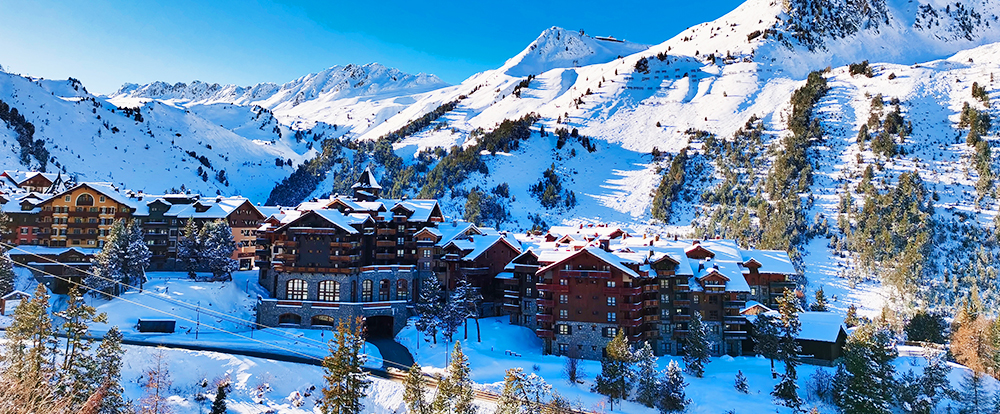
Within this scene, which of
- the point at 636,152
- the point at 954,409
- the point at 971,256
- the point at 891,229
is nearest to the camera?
the point at 954,409

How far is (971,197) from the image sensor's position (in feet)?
344

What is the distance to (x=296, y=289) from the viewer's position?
67375 mm

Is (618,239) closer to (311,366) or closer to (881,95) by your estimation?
(311,366)

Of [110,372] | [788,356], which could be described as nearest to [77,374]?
[110,372]

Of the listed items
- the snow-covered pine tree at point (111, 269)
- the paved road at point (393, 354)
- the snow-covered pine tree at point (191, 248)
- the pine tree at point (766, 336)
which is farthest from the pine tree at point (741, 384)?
the snow-covered pine tree at point (191, 248)

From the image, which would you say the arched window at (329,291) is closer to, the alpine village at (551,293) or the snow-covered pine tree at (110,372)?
the alpine village at (551,293)

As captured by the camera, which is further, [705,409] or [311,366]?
[311,366]

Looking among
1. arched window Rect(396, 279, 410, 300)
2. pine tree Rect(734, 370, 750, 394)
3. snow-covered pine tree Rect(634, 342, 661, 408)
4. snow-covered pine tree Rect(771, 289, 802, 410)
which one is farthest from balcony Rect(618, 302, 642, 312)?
arched window Rect(396, 279, 410, 300)

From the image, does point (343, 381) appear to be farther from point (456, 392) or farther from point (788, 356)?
point (788, 356)

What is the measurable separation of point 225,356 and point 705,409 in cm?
4391

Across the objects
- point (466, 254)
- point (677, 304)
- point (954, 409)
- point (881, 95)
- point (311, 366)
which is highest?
point (881, 95)

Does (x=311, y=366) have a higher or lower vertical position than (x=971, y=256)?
lower

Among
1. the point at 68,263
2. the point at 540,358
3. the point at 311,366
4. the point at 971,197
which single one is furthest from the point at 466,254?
the point at 971,197

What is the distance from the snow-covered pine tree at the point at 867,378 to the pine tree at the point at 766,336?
7361mm
